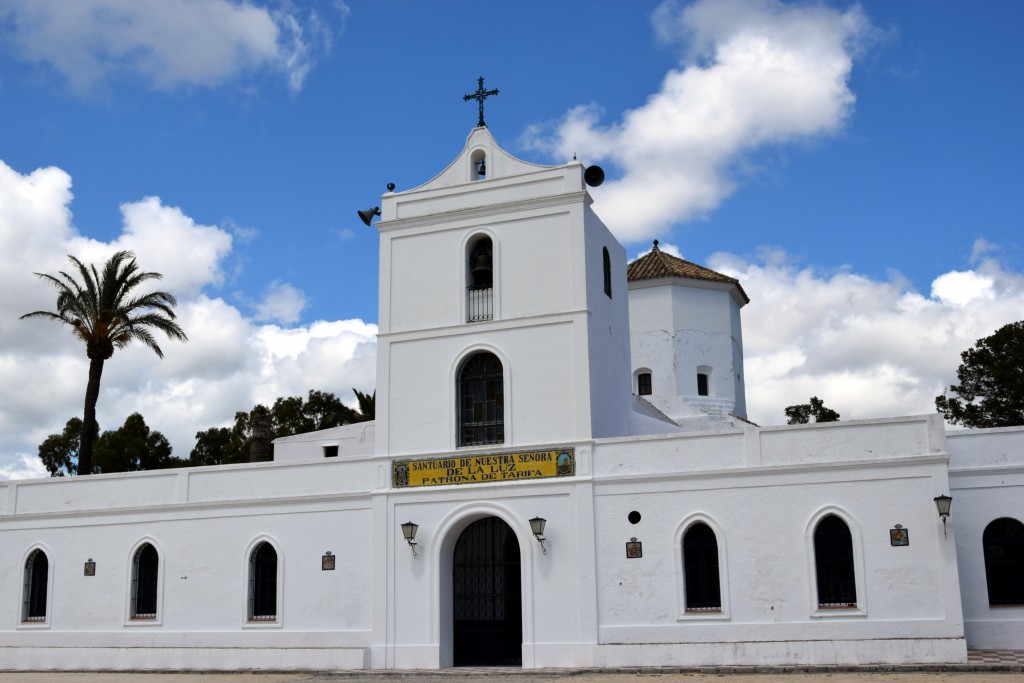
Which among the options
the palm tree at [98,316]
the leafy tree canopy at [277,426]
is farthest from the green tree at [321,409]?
the palm tree at [98,316]

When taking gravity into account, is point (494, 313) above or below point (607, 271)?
below

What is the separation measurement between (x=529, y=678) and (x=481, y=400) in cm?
593

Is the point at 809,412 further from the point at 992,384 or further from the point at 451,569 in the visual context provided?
the point at 451,569

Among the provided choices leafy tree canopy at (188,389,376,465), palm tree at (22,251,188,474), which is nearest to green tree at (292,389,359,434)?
leafy tree canopy at (188,389,376,465)

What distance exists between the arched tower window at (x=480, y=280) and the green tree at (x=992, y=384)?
25215mm

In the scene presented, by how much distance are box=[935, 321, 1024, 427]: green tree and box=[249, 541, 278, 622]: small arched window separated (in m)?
28.4

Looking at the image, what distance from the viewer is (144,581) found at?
24562mm

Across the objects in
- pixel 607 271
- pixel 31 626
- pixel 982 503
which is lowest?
pixel 31 626

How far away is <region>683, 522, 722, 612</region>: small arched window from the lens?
66.1 feet

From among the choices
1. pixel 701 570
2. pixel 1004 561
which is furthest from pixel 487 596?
pixel 1004 561

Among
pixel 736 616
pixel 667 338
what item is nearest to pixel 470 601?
pixel 736 616

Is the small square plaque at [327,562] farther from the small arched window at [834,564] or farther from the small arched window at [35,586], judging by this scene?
the small arched window at [834,564]

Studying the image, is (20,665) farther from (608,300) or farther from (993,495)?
(993,495)

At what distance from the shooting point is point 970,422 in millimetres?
41812
